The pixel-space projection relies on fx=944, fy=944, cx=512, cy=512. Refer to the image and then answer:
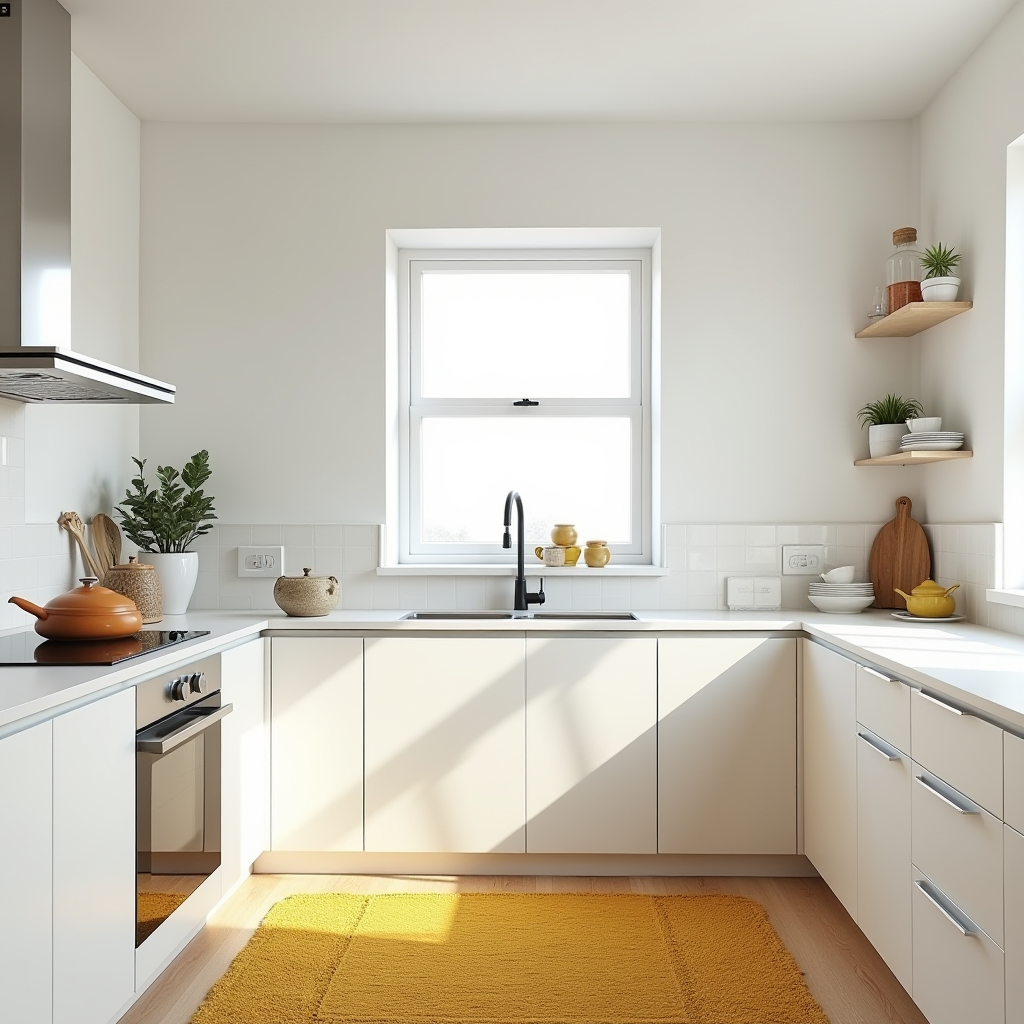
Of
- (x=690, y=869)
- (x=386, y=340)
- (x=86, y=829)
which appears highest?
(x=386, y=340)

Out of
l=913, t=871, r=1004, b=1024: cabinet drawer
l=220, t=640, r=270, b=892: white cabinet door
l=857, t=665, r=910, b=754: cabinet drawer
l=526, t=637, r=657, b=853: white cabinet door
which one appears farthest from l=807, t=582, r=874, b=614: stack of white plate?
l=220, t=640, r=270, b=892: white cabinet door

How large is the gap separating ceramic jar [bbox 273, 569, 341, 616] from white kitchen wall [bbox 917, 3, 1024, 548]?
2.13m

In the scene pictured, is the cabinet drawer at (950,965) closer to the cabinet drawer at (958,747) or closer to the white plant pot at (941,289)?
the cabinet drawer at (958,747)

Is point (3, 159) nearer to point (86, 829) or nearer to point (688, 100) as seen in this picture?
point (86, 829)

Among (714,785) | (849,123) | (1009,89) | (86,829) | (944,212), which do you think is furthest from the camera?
(849,123)

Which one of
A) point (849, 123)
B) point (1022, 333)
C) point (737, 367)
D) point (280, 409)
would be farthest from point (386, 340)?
point (1022, 333)

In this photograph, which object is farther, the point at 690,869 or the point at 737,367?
the point at 737,367

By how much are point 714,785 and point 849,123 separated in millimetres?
2429

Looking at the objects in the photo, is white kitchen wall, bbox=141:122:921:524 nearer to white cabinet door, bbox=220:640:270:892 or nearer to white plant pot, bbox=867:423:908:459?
white plant pot, bbox=867:423:908:459

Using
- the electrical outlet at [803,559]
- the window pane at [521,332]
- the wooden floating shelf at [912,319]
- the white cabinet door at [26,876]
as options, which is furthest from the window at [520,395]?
the white cabinet door at [26,876]

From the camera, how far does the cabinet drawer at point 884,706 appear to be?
210 cm

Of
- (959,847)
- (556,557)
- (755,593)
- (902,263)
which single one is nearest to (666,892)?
(755,593)

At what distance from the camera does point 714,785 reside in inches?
116

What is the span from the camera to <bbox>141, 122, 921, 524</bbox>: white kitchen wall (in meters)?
3.48
